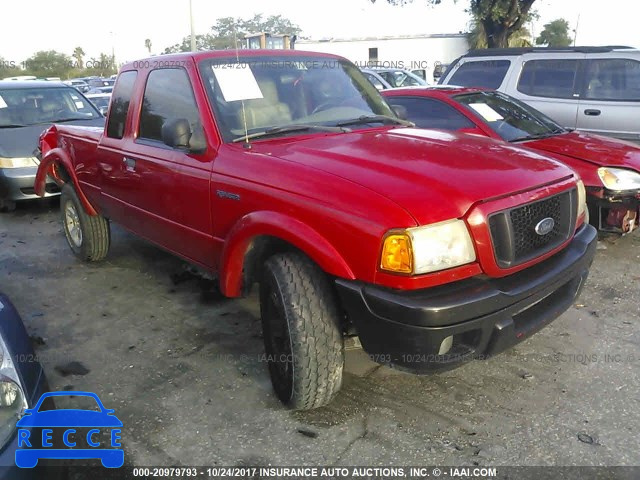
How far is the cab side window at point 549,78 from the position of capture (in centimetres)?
729

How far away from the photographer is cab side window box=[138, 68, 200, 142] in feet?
11.3

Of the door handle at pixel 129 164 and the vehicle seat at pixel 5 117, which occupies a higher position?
the vehicle seat at pixel 5 117

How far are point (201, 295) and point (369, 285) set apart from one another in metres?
2.47

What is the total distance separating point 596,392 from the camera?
3027mm

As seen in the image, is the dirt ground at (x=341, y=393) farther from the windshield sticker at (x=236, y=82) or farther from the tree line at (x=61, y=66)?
the tree line at (x=61, y=66)

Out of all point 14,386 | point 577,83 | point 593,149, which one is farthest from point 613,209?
point 14,386

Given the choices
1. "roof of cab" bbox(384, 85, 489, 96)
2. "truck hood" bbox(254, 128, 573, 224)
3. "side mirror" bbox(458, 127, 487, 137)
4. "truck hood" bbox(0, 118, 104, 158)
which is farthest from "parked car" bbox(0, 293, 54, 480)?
"truck hood" bbox(0, 118, 104, 158)

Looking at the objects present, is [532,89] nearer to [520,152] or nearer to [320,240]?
[520,152]

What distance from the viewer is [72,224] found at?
5516 mm

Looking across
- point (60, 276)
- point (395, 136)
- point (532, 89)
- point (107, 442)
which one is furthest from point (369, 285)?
point (532, 89)

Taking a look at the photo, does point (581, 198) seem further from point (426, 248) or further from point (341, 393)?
point (341, 393)

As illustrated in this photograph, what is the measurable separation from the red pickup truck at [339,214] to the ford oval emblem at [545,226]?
0.05ft

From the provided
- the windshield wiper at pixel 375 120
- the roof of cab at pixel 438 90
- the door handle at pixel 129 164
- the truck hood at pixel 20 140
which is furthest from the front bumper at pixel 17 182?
the windshield wiper at pixel 375 120

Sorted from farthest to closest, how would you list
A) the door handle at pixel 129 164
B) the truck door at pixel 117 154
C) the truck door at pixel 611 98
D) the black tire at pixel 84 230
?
the truck door at pixel 611 98 → the black tire at pixel 84 230 → the truck door at pixel 117 154 → the door handle at pixel 129 164
